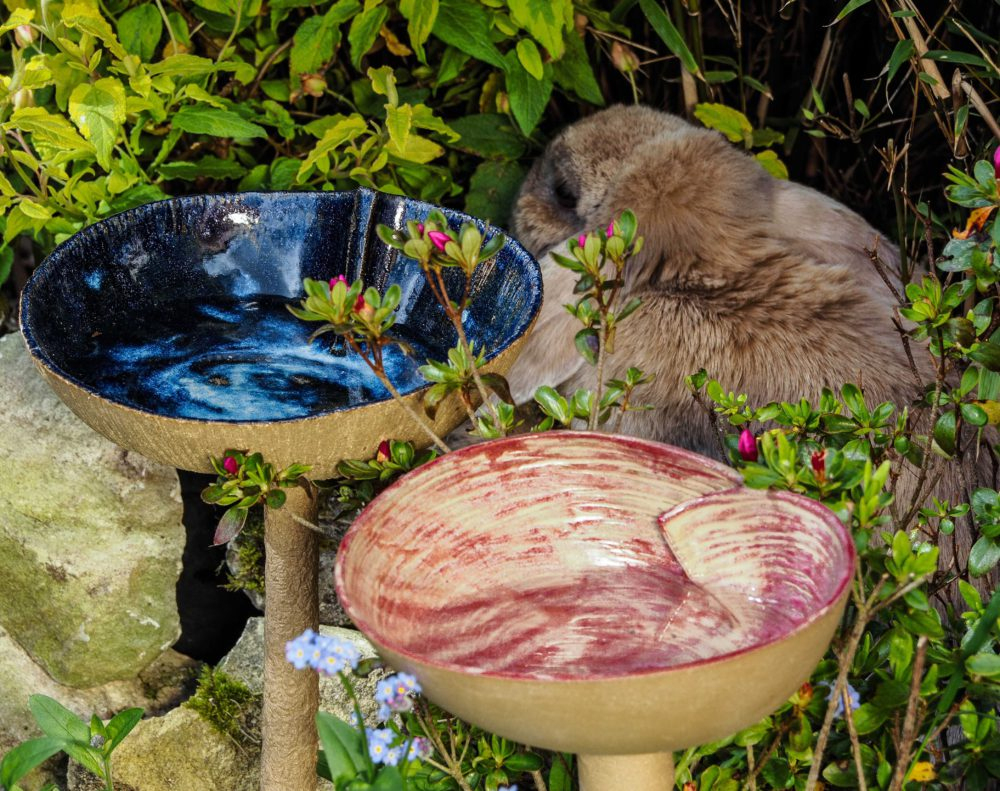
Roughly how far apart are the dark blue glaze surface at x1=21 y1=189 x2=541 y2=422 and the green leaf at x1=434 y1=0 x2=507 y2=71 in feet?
1.74

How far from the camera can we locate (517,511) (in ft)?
5.15

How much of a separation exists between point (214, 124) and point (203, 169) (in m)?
0.27

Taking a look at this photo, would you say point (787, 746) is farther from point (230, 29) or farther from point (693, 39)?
point (230, 29)

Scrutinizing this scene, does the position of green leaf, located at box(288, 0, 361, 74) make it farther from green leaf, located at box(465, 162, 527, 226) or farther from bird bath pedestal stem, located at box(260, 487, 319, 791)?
bird bath pedestal stem, located at box(260, 487, 319, 791)

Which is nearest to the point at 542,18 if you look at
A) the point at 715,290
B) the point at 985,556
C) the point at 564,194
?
the point at 564,194

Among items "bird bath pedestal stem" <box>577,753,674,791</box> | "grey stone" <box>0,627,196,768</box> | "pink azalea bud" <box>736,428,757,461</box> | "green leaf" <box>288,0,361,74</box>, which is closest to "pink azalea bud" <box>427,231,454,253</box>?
"pink azalea bud" <box>736,428,757,461</box>

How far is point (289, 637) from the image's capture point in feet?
6.60

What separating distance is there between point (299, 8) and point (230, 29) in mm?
207

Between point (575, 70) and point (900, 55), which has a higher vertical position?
point (900, 55)

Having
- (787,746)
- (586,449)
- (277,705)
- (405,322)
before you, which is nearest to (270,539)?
(277,705)

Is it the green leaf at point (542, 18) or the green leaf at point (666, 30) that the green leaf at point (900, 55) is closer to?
the green leaf at point (666, 30)

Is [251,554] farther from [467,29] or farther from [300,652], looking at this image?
[300,652]

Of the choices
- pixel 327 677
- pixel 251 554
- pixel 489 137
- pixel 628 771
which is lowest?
pixel 327 677

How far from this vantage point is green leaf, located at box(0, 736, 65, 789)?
1.59m
